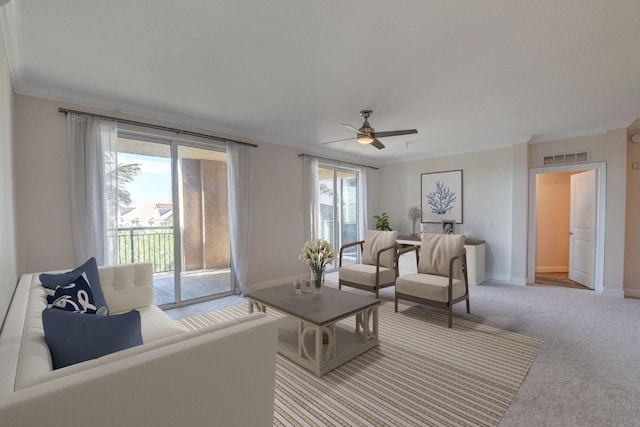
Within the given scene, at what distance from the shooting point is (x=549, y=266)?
20.3 ft

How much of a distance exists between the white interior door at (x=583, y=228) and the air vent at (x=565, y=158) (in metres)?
0.28

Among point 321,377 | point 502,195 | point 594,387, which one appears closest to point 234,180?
point 321,377

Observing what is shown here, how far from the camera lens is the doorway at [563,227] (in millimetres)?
4492

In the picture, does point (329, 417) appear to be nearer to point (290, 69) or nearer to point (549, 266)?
point (290, 69)

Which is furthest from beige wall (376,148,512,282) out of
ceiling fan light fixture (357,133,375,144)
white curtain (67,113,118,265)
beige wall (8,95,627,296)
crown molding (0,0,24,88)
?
crown molding (0,0,24,88)

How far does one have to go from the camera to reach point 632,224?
166 inches

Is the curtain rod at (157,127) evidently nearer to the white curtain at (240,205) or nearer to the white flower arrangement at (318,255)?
the white curtain at (240,205)

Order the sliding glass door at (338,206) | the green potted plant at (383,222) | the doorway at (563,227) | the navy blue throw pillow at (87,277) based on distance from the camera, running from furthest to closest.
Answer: the green potted plant at (383,222) < the sliding glass door at (338,206) < the doorway at (563,227) < the navy blue throw pillow at (87,277)

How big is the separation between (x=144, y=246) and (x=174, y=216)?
51 centimetres

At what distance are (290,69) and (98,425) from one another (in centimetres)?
257

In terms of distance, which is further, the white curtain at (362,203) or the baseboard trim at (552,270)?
the white curtain at (362,203)

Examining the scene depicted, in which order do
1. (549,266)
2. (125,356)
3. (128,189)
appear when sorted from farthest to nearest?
(549,266)
(128,189)
(125,356)

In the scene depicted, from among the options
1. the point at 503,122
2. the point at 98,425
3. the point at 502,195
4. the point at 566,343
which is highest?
the point at 503,122

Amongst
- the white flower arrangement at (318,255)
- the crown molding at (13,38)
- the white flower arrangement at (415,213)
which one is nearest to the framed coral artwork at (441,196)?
the white flower arrangement at (415,213)
